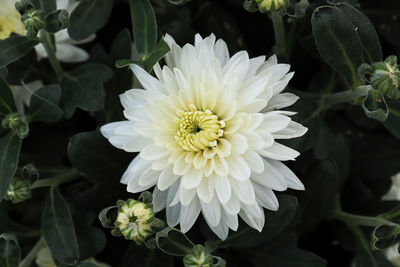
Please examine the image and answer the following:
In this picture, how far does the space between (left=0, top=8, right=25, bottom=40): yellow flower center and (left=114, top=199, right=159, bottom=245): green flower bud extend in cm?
36

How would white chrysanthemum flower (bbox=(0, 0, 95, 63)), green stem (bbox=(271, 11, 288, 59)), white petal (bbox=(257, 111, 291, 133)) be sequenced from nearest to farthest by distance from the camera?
white petal (bbox=(257, 111, 291, 133)), green stem (bbox=(271, 11, 288, 59)), white chrysanthemum flower (bbox=(0, 0, 95, 63))

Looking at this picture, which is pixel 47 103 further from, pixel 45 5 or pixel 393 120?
pixel 393 120

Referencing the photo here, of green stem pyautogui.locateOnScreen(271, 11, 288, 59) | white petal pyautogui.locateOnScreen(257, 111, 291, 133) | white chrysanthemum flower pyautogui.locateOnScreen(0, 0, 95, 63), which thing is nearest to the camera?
white petal pyautogui.locateOnScreen(257, 111, 291, 133)

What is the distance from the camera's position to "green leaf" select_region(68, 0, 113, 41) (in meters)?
0.75

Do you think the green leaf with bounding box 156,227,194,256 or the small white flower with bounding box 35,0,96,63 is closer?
the green leaf with bounding box 156,227,194,256

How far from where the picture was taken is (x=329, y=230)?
0.93 m

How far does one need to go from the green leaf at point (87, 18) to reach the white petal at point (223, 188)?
289 millimetres

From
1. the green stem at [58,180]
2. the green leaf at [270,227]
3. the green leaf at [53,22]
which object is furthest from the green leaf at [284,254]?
the green leaf at [53,22]

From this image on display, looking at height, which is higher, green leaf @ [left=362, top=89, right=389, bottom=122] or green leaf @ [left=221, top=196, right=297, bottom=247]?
green leaf @ [left=362, top=89, right=389, bottom=122]

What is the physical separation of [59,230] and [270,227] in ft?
0.88

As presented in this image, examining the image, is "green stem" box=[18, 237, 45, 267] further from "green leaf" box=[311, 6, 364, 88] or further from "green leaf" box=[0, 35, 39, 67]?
"green leaf" box=[311, 6, 364, 88]

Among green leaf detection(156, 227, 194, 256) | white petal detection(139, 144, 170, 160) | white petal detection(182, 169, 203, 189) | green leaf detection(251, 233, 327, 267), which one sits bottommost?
green leaf detection(251, 233, 327, 267)

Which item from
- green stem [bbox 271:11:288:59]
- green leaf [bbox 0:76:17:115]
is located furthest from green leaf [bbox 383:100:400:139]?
green leaf [bbox 0:76:17:115]

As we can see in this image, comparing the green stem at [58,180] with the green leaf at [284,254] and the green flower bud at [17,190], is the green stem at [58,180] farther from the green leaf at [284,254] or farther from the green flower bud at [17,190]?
the green leaf at [284,254]
